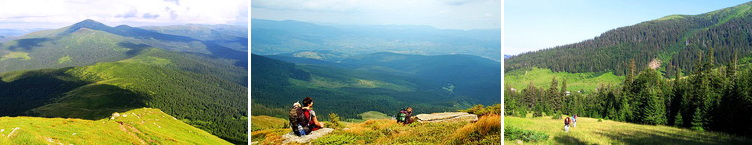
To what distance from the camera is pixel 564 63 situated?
17641 millimetres

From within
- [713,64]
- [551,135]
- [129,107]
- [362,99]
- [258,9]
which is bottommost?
[129,107]

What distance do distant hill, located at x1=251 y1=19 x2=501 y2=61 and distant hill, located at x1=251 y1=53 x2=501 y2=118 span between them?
10.9 inches

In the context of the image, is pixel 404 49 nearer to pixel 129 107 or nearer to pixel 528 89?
pixel 528 89

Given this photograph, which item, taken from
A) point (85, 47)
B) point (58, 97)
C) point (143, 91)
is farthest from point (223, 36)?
point (58, 97)

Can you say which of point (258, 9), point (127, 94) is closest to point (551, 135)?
point (258, 9)

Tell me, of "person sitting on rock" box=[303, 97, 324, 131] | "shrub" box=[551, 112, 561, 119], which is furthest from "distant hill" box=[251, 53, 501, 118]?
"shrub" box=[551, 112, 561, 119]

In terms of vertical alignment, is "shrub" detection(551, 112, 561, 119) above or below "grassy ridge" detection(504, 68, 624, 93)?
below

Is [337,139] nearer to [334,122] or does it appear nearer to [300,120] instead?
[300,120]

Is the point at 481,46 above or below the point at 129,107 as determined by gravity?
above

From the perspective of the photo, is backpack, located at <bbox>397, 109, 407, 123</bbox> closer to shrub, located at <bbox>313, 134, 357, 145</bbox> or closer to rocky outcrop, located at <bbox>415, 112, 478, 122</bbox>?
rocky outcrop, located at <bbox>415, 112, 478, 122</bbox>

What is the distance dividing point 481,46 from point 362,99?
3201 millimetres

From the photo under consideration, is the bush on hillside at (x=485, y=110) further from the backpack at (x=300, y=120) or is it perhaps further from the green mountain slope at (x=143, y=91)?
the green mountain slope at (x=143, y=91)

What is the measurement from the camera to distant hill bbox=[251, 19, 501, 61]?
998cm

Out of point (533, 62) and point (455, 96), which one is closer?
point (455, 96)
